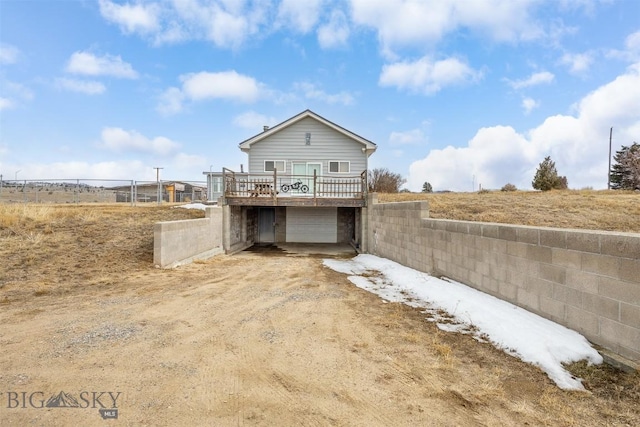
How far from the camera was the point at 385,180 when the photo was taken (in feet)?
117

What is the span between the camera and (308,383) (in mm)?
2961

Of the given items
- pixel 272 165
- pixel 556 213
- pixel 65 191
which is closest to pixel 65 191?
pixel 65 191

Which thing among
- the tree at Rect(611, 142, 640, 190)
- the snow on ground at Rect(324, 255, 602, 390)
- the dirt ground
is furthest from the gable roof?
the tree at Rect(611, 142, 640, 190)

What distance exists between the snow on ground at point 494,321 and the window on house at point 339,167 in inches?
402

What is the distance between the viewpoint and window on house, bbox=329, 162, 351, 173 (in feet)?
57.0

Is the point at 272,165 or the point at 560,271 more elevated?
the point at 272,165

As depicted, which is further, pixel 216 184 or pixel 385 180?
pixel 385 180

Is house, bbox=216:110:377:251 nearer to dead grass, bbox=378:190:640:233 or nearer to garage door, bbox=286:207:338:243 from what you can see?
garage door, bbox=286:207:338:243

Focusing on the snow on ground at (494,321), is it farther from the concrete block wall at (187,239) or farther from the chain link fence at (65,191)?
the chain link fence at (65,191)

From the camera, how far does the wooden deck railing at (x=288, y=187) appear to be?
539 inches

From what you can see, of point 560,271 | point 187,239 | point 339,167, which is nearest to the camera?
point 560,271

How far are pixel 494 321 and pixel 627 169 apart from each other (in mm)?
47192

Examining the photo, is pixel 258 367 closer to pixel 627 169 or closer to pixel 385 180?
pixel 385 180

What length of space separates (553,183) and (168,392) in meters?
34.5
